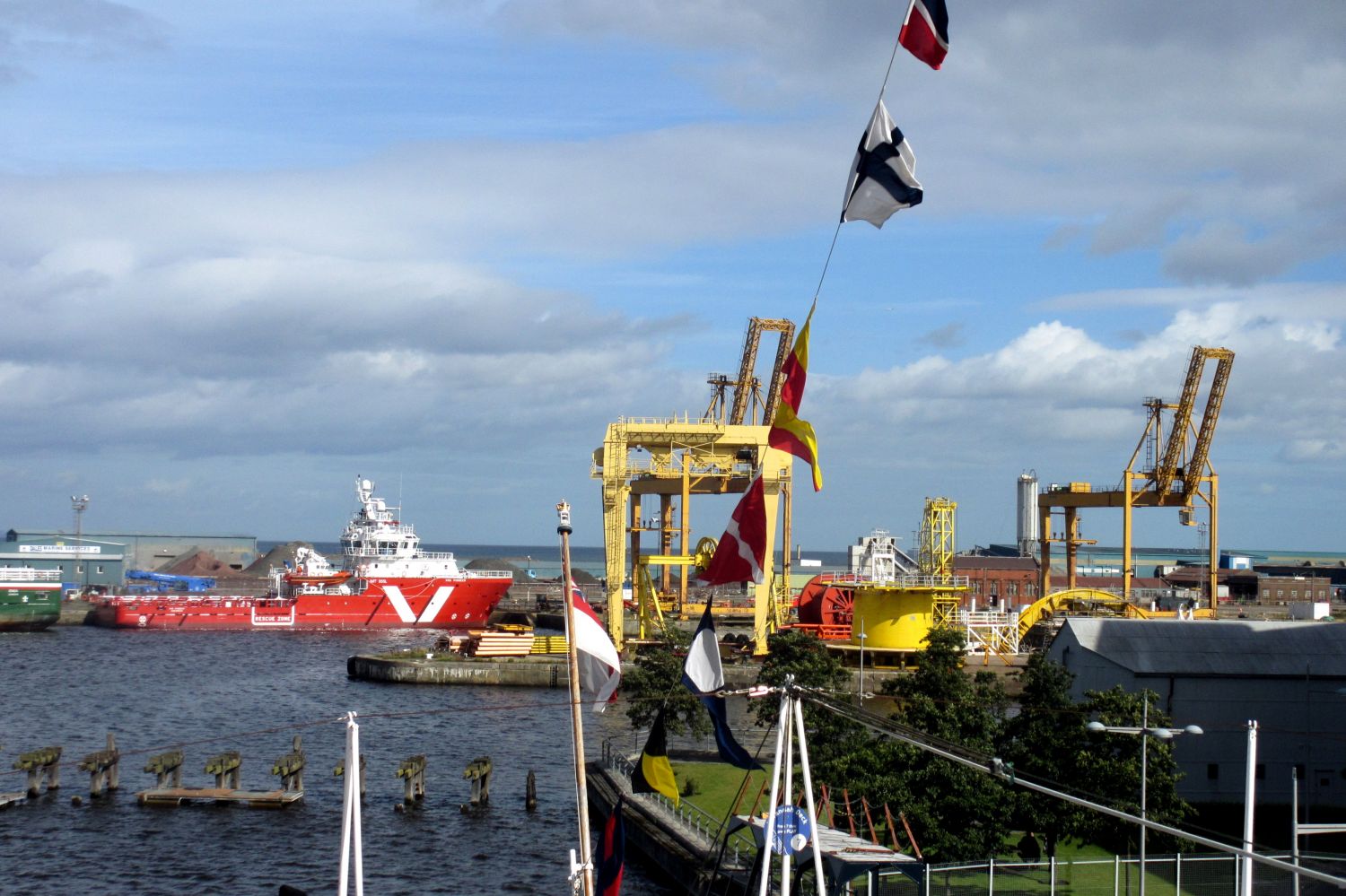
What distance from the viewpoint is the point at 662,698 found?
3425cm

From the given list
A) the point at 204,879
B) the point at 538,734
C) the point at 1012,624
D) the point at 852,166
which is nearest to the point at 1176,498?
the point at 1012,624

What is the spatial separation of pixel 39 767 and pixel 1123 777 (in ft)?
82.7

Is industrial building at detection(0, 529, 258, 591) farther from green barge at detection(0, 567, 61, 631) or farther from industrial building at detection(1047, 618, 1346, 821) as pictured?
industrial building at detection(1047, 618, 1346, 821)

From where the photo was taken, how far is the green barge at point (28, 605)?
280 feet

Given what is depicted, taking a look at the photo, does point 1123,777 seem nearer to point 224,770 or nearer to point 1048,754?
point 1048,754

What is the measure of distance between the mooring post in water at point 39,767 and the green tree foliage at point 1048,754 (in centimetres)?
2279

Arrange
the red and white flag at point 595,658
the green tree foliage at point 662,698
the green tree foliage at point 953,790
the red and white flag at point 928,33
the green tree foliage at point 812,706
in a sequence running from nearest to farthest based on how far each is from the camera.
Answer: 1. the red and white flag at point 928,33
2. the red and white flag at point 595,658
3. the green tree foliage at point 953,790
4. the green tree foliage at point 812,706
5. the green tree foliage at point 662,698

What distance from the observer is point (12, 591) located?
3388 inches

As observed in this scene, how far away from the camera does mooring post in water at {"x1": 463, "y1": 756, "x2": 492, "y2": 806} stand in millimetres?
33531

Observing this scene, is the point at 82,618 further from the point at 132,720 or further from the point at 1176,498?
the point at 1176,498

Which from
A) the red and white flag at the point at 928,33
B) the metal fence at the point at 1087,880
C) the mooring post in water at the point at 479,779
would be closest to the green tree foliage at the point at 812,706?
the metal fence at the point at 1087,880

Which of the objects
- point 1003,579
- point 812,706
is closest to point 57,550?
point 1003,579

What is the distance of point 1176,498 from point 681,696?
129ft

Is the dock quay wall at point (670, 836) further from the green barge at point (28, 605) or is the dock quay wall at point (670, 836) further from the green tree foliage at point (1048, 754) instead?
the green barge at point (28, 605)
